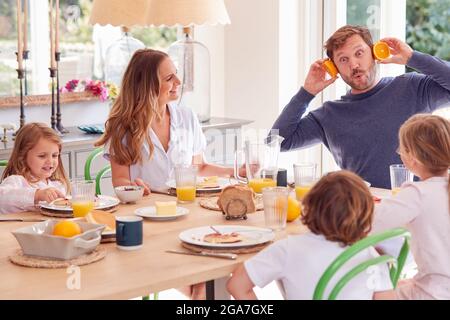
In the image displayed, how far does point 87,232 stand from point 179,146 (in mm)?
1406

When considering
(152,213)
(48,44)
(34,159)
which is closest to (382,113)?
(152,213)

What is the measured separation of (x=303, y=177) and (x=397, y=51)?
2.83 ft

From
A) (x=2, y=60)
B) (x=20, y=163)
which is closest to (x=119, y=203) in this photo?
(x=20, y=163)

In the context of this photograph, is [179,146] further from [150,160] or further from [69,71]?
[69,71]

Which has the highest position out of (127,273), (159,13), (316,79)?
(159,13)

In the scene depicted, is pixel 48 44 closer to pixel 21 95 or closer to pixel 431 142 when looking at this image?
pixel 21 95

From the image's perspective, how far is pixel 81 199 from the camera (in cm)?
262

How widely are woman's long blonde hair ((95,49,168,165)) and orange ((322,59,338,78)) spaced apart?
2.12ft

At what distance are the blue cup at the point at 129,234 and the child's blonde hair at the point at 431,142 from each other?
0.77m

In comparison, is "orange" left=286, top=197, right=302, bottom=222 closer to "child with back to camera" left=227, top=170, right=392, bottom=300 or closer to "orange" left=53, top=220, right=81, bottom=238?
"child with back to camera" left=227, top=170, right=392, bottom=300

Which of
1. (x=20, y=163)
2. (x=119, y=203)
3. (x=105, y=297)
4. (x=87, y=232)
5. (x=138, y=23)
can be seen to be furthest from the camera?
(x=138, y=23)

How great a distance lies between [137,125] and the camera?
11.1 feet

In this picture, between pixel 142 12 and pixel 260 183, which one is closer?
pixel 260 183

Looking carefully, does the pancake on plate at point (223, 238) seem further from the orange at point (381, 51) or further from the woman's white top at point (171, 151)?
the orange at point (381, 51)
